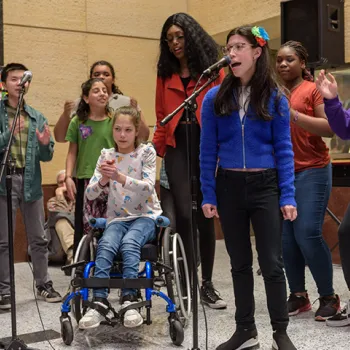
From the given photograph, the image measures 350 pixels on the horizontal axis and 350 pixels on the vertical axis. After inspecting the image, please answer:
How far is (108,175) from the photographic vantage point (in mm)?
2615

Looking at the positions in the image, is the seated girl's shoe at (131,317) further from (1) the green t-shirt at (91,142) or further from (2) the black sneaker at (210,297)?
(1) the green t-shirt at (91,142)

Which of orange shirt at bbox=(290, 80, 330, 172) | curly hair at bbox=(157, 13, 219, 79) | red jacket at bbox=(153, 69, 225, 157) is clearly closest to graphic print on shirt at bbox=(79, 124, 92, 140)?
red jacket at bbox=(153, 69, 225, 157)

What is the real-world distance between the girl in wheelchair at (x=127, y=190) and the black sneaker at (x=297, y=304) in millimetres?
822

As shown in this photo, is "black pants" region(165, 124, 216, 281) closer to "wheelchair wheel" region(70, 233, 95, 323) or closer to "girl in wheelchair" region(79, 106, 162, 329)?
"girl in wheelchair" region(79, 106, 162, 329)

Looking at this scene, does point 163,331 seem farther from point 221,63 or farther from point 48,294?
point 221,63

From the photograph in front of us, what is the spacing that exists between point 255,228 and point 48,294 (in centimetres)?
157

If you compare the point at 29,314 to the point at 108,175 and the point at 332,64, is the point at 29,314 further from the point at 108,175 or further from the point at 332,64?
the point at 332,64

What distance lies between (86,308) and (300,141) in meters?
1.29

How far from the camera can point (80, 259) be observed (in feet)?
8.60

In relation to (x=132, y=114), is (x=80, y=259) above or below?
below

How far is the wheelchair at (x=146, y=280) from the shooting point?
2.46 m

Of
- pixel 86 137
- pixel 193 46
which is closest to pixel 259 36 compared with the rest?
pixel 193 46

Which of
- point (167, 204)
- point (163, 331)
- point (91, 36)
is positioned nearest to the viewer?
point (163, 331)

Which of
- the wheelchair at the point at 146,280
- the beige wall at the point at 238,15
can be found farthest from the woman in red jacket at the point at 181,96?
the beige wall at the point at 238,15
